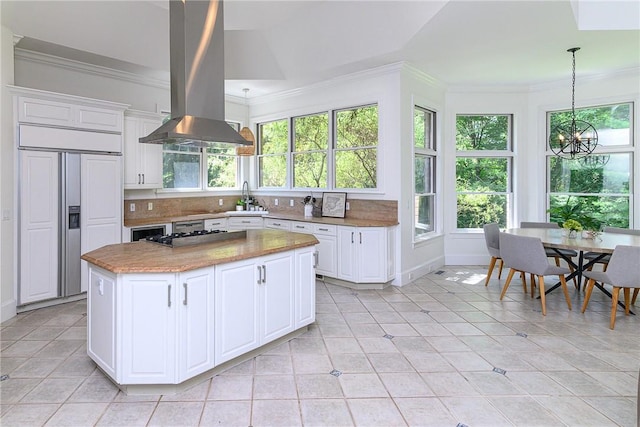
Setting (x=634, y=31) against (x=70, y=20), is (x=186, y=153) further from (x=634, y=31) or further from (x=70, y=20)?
(x=634, y=31)

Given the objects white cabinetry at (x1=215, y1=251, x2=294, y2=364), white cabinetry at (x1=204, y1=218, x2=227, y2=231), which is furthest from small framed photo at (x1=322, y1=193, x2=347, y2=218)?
white cabinetry at (x1=215, y1=251, x2=294, y2=364)

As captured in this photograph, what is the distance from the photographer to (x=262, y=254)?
288 cm

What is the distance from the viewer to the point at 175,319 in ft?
7.89

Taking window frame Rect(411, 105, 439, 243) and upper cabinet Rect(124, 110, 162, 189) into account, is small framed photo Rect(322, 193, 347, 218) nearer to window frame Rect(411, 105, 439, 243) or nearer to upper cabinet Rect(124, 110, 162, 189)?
window frame Rect(411, 105, 439, 243)

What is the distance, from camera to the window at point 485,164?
6375 mm

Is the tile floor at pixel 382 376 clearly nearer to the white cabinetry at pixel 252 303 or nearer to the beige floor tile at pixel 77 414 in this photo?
the beige floor tile at pixel 77 414

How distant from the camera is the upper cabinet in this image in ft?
16.5

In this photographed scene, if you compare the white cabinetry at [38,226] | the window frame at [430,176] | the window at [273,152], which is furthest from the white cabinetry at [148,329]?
the window at [273,152]

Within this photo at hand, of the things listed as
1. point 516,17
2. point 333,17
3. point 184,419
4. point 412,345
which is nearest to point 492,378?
point 412,345

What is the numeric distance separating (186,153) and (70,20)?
2.53 meters

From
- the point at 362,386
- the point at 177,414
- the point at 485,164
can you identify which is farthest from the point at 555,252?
the point at 177,414

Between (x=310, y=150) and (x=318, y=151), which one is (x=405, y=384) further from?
(x=310, y=150)

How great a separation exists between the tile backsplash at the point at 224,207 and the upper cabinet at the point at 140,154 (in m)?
0.42

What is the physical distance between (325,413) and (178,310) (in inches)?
45.3
